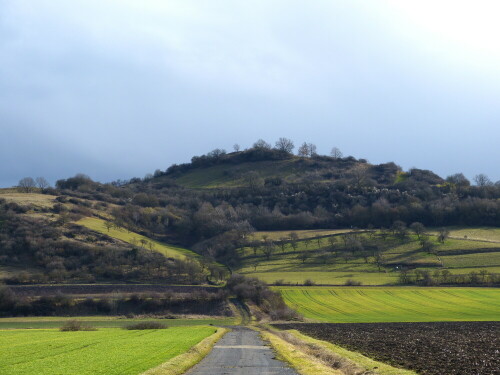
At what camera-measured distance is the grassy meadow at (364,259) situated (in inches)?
5005

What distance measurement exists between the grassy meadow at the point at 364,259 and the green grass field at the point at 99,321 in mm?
34403

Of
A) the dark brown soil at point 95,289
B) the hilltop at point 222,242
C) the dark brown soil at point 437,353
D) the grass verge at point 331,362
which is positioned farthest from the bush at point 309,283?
the grass verge at point 331,362

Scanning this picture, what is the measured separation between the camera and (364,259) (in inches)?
5655

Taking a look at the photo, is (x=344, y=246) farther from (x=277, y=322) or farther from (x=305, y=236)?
(x=277, y=322)

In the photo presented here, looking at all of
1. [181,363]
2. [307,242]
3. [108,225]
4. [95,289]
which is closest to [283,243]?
[307,242]

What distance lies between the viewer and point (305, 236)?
563ft

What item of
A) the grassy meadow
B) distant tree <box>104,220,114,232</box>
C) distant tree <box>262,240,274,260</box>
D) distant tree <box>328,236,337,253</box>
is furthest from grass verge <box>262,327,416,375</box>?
distant tree <box>104,220,114,232</box>

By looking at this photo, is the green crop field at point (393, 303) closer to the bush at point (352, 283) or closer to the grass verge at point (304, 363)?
the bush at point (352, 283)

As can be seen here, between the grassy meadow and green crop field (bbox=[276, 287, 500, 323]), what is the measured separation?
10171mm

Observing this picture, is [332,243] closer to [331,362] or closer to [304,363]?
[331,362]

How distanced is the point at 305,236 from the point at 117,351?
13710 cm

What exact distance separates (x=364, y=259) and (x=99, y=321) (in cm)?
7713

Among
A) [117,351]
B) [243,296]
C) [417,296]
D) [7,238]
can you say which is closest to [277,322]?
[243,296]

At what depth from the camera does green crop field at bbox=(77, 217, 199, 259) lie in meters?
153
